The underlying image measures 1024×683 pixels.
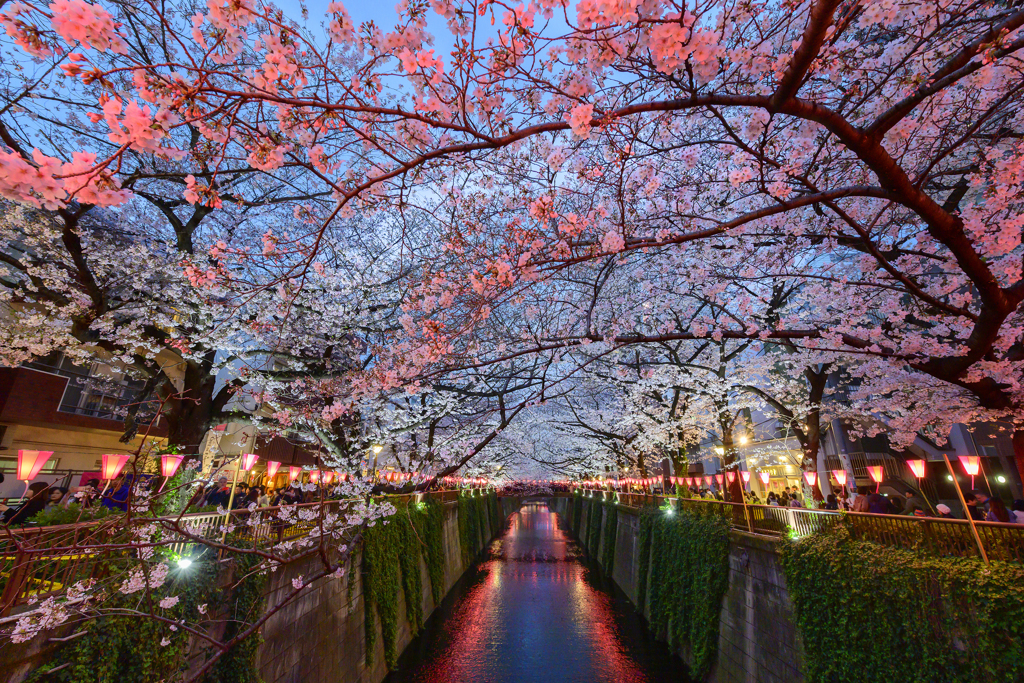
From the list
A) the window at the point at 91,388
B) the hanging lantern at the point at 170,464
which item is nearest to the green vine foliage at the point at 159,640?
the hanging lantern at the point at 170,464

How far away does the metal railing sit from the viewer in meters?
4.13

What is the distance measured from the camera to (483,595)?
21.2 metres

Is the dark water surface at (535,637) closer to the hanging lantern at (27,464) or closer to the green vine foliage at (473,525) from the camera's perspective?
the green vine foliage at (473,525)

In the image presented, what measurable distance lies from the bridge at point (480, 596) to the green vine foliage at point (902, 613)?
11.9 inches

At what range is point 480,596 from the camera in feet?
68.9

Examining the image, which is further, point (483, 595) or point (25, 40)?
point (483, 595)

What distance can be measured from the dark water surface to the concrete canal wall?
288 centimetres

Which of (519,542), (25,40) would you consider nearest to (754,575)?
(25,40)

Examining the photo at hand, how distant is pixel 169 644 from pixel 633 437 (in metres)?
26.1

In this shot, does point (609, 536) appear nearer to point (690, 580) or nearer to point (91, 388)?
point (690, 580)

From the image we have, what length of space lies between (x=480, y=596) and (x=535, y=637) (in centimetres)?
650

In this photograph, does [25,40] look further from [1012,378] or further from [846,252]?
[846,252]

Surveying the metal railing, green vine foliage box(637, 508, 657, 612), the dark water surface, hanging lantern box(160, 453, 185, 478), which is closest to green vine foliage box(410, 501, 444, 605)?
the dark water surface

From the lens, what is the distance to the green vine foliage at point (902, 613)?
15.1 feet
